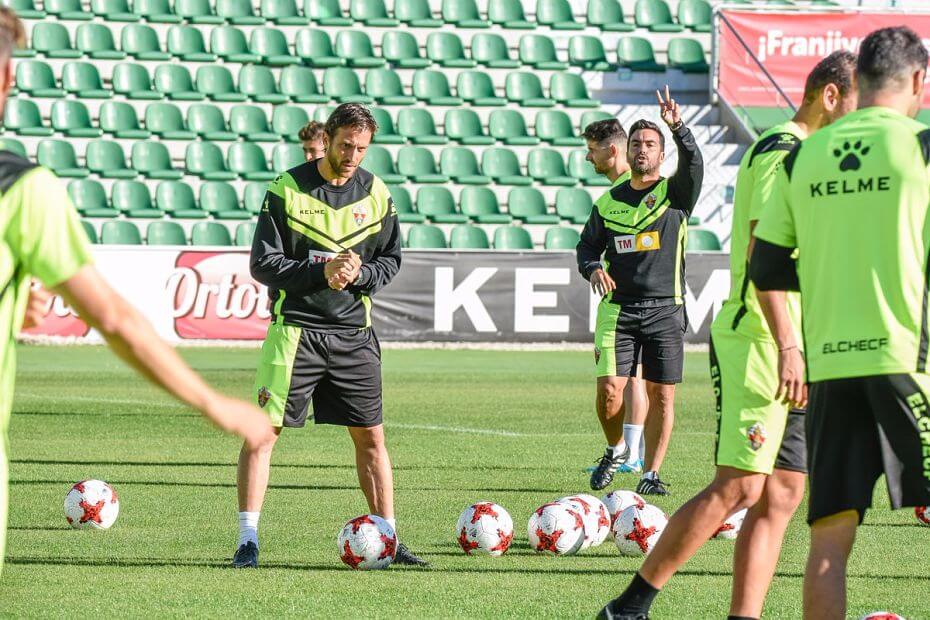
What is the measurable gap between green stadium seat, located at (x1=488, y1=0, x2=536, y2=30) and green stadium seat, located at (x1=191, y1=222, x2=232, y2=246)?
24.7ft

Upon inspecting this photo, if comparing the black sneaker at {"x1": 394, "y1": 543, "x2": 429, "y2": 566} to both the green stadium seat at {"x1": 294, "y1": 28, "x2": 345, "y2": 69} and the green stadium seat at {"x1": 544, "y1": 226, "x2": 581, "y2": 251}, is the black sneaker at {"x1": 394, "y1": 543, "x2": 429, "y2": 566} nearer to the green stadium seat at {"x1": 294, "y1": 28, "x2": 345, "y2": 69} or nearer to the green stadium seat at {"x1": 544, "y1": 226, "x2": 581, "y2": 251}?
the green stadium seat at {"x1": 544, "y1": 226, "x2": 581, "y2": 251}

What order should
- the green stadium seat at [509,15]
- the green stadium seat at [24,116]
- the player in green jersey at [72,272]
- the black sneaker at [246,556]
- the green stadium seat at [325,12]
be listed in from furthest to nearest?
the green stadium seat at [509,15]
the green stadium seat at [325,12]
the green stadium seat at [24,116]
the black sneaker at [246,556]
the player in green jersey at [72,272]

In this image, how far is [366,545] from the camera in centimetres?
703

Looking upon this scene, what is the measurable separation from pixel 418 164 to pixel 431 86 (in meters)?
1.95

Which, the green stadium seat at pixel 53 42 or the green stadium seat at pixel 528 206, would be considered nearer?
the green stadium seat at pixel 528 206

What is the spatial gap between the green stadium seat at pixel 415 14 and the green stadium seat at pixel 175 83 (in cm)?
422

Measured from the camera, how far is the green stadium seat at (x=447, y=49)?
26922 millimetres

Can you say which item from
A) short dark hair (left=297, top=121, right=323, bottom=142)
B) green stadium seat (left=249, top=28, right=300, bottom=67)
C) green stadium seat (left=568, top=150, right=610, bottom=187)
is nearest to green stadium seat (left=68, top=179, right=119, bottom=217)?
green stadium seat (left=249, top=28, right=300, bottom=67)

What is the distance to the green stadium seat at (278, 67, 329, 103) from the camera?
25.9m

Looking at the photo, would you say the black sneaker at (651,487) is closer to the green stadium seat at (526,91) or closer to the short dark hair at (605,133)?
the short dark hair at (605,133)

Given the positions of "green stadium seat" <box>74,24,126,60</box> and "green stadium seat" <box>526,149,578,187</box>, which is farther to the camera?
"green stadium seat" <box>74,24,126,60</box>

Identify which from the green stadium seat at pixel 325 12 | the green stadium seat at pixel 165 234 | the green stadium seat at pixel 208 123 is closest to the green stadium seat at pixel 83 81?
the green stadium seat at pixel 208 123

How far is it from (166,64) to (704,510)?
2218 centimetres

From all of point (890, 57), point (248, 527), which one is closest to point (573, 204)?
point (248, 527)
